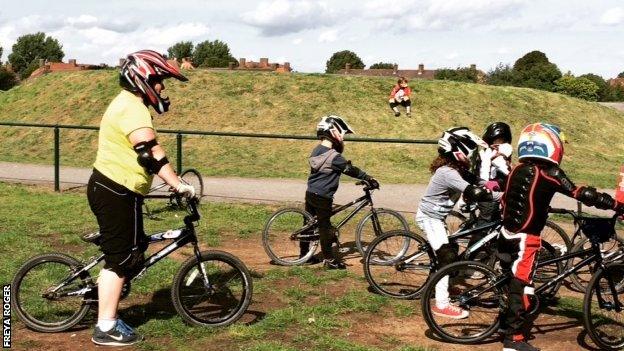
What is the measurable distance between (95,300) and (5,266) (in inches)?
101

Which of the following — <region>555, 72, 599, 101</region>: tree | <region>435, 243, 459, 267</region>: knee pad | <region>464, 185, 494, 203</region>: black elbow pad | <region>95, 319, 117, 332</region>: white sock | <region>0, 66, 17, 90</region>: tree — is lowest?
<region>95, 319, 117, 332</region>: white sock

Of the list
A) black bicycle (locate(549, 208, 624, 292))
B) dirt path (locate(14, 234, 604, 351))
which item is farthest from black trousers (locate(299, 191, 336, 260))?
black bicycle (locate(549, 208, 624, 292))

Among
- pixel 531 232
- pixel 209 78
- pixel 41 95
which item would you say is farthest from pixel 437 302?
pixel 41 95

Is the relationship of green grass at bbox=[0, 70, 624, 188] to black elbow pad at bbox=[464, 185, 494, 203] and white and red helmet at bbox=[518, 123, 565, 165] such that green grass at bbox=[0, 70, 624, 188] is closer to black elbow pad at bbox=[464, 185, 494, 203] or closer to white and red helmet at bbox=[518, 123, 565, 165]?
black elbow pad at bbox=[464, 185, 494, 203]

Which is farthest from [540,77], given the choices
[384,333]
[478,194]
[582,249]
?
[384,333]

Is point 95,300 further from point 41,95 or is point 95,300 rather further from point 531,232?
point 41,95

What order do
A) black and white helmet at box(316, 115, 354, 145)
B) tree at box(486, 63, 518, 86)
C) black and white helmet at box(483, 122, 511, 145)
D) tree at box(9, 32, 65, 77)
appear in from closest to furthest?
black and white helmet at box(483, 122, 511, 145)
black and white helmet at box(316, 115, 354, 145)
tree at box(486, 63, 518, 86)
tree at box(9, 32, 65, 77)

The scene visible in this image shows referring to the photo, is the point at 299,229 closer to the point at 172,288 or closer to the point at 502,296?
the point at 172,288

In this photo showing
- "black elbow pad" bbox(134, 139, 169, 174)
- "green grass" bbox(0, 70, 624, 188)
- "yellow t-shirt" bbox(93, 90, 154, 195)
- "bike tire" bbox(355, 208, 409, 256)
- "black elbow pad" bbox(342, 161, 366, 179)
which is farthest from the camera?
"green grass" bbox(0, 70, 624, 188)

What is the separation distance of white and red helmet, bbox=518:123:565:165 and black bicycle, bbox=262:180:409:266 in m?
2.97

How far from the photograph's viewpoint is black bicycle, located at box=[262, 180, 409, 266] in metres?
7.23

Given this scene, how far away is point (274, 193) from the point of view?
12.9 m

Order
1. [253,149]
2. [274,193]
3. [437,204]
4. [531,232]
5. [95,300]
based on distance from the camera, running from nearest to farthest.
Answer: [531,232] < [95,300] < [437,204] < [274,193] < [253,149]

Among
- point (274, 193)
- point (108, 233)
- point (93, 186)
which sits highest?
point (93, 186)
